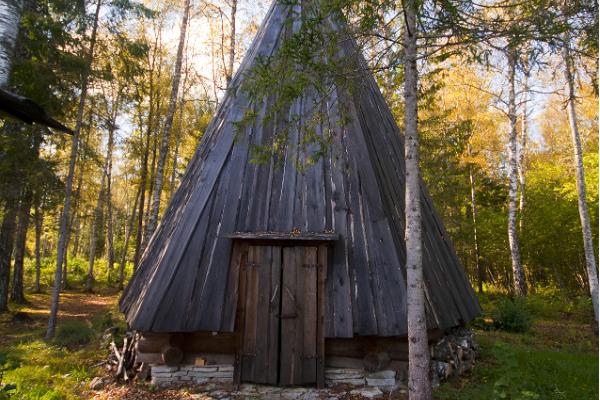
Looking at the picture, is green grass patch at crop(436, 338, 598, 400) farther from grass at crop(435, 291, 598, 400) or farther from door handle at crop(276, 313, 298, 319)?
door handle at crop(276, 313, 298, 319)

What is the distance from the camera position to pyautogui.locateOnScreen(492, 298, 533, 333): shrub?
1096cm

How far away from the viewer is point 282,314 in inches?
256

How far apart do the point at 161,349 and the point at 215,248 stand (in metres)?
1.82

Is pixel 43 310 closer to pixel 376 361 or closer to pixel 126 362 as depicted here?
pixel 126 362

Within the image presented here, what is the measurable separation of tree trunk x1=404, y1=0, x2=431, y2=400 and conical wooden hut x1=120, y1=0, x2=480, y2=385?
74cm

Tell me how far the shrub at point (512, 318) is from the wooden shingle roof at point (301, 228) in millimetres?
3413

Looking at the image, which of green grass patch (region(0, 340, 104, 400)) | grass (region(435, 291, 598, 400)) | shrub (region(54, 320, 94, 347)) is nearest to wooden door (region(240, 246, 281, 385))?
grass (region(435, 291, 598, 400))

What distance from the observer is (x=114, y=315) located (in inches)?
486

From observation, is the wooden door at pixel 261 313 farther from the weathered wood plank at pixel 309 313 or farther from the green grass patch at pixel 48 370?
the green grass patch at pixel 48 370

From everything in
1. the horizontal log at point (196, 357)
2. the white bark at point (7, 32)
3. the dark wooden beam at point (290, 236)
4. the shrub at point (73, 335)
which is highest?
the white bark at point (7, 32)

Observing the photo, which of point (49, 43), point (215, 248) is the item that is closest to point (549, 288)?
point (215, 248)

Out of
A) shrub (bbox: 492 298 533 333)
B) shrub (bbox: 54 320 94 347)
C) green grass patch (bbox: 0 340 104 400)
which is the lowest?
green grass patch (bbox: 0 340 104 400)

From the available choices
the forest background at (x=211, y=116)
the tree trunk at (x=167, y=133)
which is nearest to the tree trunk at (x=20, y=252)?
the forest background at (x=211, y=116)

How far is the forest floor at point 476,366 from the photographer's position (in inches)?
228
